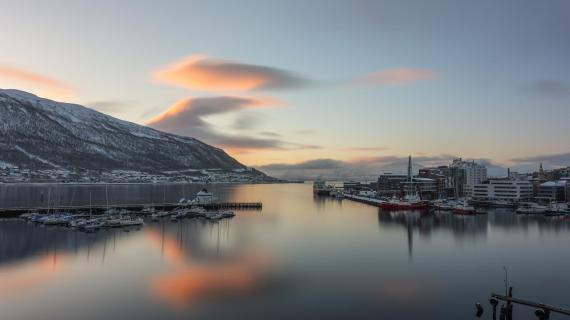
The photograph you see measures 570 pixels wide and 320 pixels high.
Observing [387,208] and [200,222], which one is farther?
[387,208]

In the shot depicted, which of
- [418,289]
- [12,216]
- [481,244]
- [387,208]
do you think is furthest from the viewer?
[387,208]

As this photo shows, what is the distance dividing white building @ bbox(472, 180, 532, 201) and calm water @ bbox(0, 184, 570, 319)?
43.3 metres

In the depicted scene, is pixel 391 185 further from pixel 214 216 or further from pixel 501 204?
pixel 214 216

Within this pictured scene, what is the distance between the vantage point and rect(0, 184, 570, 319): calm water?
20.7 meters

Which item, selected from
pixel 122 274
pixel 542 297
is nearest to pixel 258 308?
pixel 122 274

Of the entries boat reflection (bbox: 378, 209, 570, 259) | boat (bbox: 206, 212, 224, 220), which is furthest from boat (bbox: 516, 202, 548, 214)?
boat (bbox: 206, 212, 224, 220)

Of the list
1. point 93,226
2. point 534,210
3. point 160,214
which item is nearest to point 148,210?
point 160,214

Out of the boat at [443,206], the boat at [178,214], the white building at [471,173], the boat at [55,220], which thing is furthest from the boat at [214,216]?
the white building at [471,173]

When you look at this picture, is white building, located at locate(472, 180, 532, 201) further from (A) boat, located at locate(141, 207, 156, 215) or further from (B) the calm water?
(A) boat, located at locate(141, 207, 156, 215)

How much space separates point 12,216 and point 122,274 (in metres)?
39.6

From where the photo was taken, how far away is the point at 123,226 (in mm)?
50312

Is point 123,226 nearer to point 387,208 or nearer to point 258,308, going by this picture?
point 258,308

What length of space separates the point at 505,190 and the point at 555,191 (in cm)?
Result: 950

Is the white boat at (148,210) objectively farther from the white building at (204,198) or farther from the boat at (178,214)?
the white building at (204,198)
